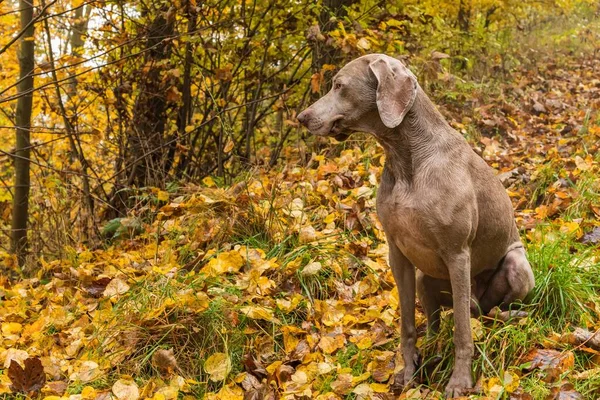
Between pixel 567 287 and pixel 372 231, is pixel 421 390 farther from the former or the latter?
pixel 372 231

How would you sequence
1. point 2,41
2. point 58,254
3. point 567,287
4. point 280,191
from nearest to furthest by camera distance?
point 567,287 → point 280,191 → point 58,254 → point 2,41

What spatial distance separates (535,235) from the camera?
4801 mm

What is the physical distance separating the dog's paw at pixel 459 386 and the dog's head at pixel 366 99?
51.5 inches

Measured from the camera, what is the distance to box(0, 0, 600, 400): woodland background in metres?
3.73

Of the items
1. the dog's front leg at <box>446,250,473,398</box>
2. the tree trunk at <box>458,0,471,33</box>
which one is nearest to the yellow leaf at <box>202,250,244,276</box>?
the dog's front leg at <box>446,250,473,398</box>

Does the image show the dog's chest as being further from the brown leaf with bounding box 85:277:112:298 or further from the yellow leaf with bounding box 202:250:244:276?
the brown leaf with bounding box 85:277:112:298

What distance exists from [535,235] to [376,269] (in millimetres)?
1194

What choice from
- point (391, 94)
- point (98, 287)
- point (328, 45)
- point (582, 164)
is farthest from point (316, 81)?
point (391, 94)

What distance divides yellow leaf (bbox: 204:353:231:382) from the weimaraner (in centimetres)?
101

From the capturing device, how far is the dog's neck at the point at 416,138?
3.29m

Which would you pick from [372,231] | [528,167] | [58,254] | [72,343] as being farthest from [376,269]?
[58,254]

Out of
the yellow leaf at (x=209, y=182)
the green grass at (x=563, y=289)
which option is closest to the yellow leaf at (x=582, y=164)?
the green grass at (x=563, y=289)

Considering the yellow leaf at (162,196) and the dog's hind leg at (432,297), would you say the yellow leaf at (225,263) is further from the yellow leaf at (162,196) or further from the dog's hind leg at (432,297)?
the yellow leaf at (162,196)

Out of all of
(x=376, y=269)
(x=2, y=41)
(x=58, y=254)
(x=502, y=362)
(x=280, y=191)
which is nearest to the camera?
(x=502, y=362)
